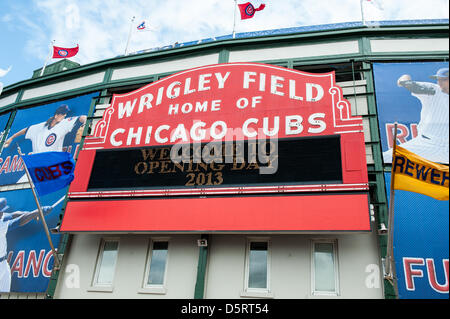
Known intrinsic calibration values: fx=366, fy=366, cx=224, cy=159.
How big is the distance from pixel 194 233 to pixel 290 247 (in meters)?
2.59

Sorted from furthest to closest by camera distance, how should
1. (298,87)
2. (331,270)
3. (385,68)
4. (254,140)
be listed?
(385,68), (298,87), (254,140), (331,270)

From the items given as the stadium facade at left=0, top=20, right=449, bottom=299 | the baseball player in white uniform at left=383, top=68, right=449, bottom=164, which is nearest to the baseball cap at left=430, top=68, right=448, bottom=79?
the baseball player in white uniform at left=383, top=68, right=449, bottom=164

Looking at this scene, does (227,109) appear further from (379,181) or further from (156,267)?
(156,267)

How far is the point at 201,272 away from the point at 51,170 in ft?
16.6

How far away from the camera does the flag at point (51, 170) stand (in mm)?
10188

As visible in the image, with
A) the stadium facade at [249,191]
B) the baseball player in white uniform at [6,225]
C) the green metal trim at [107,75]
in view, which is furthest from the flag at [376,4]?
the baseball player in white uniform at [6,225]

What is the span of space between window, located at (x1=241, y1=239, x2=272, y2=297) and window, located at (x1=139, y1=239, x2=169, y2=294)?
234cm

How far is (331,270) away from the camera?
937 cm

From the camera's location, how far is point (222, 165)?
9984 millimetres

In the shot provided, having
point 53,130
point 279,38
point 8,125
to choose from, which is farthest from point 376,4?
point 8,125

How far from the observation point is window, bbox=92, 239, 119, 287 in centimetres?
1070

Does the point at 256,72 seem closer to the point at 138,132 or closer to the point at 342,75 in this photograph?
the point at 342,75

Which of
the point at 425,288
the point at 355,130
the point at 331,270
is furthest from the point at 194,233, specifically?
the point at 425,288
